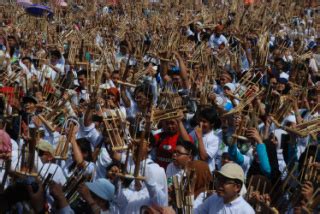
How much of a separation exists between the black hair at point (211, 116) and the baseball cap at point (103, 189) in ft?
5.59

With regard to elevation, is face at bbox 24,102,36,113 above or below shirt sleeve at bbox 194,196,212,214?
below

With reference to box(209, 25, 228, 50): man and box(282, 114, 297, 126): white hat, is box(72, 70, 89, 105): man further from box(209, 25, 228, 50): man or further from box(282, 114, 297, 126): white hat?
box(209, 25, 228, 50): man

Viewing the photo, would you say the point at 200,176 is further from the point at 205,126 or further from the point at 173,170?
the point at 205,126

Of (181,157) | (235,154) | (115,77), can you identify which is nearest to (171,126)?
(235,154)

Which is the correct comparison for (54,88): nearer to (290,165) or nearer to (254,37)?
(290,165)

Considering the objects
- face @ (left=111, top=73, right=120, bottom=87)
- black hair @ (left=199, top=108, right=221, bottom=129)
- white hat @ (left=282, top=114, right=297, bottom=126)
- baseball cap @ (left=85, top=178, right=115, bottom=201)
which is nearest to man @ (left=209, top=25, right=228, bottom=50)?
face @ (left=111, top=73, right=120, bottom=87)

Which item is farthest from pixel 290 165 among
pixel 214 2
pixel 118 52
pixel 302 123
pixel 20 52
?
pixel 214 2

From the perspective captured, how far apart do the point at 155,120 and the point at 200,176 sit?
103 centimetres

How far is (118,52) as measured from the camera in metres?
10.4

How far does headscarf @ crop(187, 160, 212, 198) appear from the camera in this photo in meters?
4.80

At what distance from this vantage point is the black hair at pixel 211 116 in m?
5.93

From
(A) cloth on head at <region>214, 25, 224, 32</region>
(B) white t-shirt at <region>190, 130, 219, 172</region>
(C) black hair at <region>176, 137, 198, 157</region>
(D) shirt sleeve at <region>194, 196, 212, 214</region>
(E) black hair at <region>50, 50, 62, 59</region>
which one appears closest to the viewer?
(D) shirt sleeve at <region>194, 196, 212, 214</region>

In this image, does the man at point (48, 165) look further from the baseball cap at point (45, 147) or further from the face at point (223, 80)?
the face at point (223, 80)

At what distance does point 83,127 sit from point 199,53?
12.2 feet
